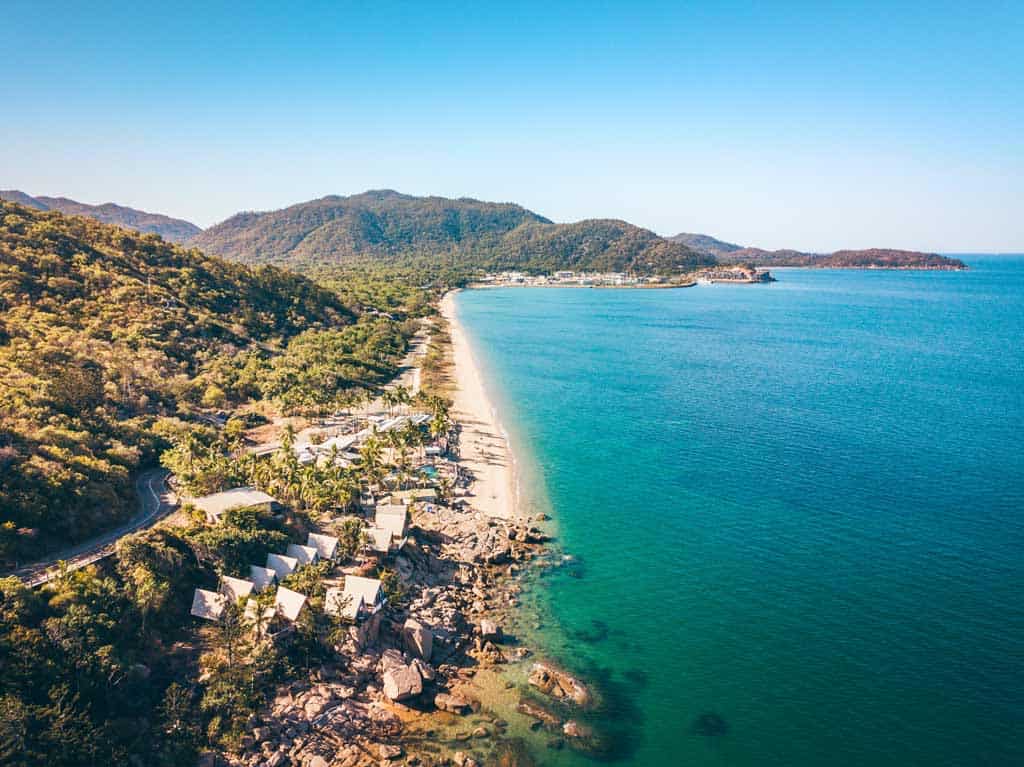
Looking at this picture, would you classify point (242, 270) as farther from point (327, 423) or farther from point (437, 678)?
point (437, 678)

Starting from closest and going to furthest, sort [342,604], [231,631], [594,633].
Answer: [231,631], [342,604], [594,633]

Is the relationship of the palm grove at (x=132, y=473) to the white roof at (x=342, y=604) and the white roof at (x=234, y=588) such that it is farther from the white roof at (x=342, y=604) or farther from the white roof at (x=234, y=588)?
the white roof at (x=234, y=588)

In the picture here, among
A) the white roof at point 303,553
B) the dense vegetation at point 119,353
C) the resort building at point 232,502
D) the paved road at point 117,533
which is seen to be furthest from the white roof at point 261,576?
the dense vegetation at point 119,353

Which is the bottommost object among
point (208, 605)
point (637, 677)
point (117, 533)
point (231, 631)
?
point (637, 677)

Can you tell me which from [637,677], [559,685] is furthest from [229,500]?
[637,677]

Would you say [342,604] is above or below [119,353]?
below

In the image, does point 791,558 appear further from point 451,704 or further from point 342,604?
point 342,604
